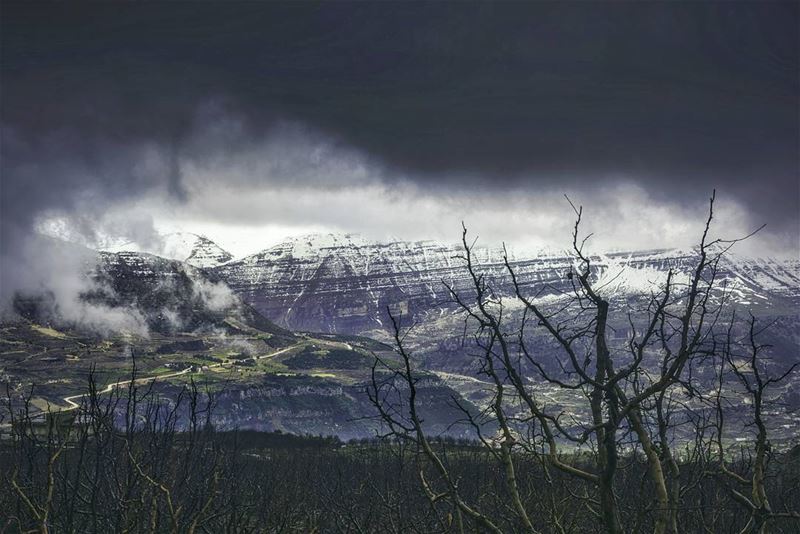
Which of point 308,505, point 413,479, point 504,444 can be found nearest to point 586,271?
point 504,444

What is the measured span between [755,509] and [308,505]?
14144cm

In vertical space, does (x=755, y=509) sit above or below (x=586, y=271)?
below

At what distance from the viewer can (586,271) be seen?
14953 millimetres

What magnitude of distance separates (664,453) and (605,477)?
3.01 meters

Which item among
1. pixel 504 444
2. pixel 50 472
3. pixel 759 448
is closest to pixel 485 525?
pixel 504 444

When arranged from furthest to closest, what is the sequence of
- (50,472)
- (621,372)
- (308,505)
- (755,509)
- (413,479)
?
(413,479) < (308,505) < (50,472) < (755,509) < (621,372)

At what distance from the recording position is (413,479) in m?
185

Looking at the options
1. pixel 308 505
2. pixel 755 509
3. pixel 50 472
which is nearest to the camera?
pixel 755 509

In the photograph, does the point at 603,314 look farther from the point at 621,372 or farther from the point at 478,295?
the point at 478,295

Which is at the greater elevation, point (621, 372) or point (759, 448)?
point (621, 372)

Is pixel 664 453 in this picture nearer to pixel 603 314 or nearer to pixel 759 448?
pixel 759 448

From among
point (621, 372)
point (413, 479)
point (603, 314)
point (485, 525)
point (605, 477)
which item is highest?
point (603, 314)

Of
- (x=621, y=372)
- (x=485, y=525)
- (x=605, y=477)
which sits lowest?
(x=485, y=525)

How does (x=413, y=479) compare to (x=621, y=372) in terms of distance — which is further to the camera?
(x=413, y=479)
